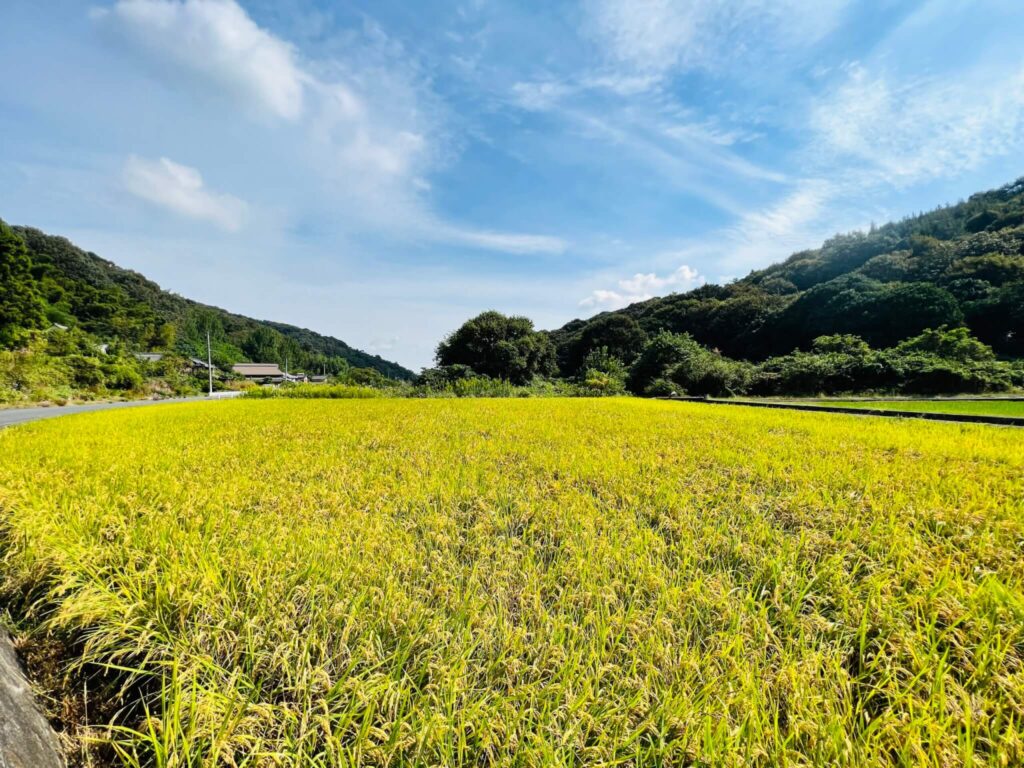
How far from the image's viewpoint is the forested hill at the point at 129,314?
3606cm

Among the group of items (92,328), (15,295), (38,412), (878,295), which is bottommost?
(38,412)

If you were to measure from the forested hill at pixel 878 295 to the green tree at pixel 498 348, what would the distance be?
8.77 meters

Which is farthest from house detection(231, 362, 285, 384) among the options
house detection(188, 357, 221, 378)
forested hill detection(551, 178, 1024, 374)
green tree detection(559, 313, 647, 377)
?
forested hill detection(551, 178, 1024, 374)

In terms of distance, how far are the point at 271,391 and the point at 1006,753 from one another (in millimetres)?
25178

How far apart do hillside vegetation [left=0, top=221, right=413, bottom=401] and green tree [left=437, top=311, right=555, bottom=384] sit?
17212mm

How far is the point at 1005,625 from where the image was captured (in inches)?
58.4

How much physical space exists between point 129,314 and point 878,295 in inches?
2441

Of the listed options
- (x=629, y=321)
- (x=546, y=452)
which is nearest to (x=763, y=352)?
(x=629, y=321)

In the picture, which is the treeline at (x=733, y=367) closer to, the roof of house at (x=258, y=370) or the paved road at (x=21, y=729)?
the paved road at (x=21, y=729)

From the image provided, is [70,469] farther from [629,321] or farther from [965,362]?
[629,321]

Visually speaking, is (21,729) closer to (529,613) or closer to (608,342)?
(529,613)

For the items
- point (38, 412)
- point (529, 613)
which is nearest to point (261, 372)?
point (38, 412)

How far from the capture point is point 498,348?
28.2 metres

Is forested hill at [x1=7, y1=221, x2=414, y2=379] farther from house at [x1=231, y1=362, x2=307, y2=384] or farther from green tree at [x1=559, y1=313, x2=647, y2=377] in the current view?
green tree at [x1=559, y1=313, x2=647, y2=377]
